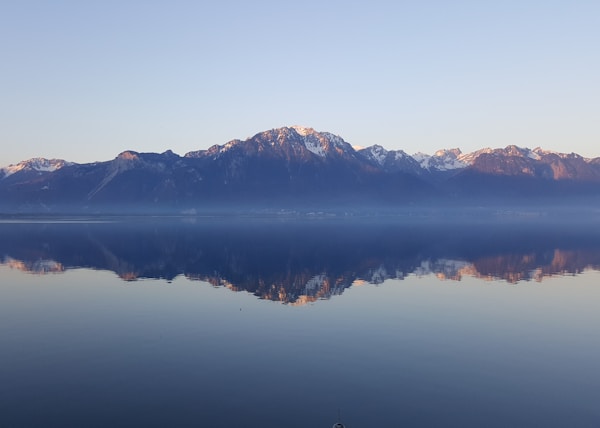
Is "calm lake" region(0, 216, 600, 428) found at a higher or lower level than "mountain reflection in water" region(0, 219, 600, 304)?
lower

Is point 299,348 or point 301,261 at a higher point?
point 301,261

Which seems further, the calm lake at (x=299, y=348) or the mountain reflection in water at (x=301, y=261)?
the mountain reflection in water at (x=301, y=261)

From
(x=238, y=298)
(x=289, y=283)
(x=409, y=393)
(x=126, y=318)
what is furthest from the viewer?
(x=289, y=283)

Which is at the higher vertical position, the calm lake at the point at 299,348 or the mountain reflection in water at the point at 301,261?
the mountain reflection in water at the point at 301,261

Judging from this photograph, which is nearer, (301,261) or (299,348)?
(299,348)

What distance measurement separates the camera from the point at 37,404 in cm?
A: 3136

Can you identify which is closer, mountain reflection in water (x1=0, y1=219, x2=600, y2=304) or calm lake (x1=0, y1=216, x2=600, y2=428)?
calm lake (x1=0, y1=216, x2=600, y2=428)

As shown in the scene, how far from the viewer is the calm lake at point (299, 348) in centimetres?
3102

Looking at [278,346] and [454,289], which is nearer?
[278,346]

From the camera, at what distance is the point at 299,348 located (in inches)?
1754

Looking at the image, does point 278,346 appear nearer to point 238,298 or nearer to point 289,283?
point 238,298

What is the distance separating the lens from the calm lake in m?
31.0

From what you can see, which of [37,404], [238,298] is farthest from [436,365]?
[238,298]

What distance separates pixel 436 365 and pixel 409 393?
275 inches
